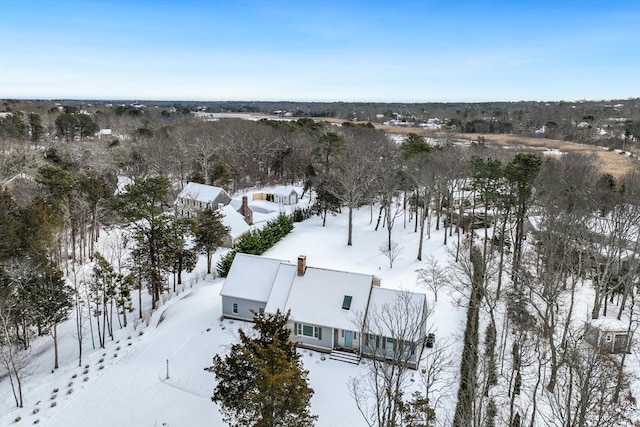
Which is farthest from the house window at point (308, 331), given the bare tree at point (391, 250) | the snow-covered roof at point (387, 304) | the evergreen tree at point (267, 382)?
the bare tree at point (391, 250)

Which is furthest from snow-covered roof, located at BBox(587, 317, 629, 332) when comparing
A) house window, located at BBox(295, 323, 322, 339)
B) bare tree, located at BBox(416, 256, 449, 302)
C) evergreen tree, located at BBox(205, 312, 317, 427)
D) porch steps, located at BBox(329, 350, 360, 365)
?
evergreen tree, located at BBox(205, 312, 317, 427)

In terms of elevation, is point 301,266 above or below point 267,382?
below

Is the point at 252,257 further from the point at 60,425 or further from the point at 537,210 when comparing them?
the point at 537,210

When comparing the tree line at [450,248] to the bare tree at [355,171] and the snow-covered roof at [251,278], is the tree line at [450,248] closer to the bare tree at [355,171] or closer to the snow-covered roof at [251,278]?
the bare tree at [355,171]

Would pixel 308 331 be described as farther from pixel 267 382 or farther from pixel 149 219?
pixel 149 219

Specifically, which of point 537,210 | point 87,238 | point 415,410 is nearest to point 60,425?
point 415,410

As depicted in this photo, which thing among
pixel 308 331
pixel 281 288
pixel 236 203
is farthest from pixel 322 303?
pixel 236 203
